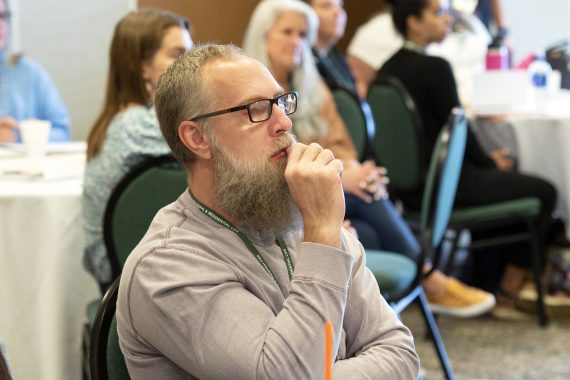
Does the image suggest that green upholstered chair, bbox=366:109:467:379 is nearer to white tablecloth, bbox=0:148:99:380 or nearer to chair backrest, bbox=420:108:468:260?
chair backrest, bbox=420:108:468:260

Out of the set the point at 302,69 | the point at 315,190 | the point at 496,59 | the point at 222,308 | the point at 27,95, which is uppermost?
the point at 315,190

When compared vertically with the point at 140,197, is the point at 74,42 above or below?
below

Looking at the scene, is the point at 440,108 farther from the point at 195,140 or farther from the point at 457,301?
the point at 195,140

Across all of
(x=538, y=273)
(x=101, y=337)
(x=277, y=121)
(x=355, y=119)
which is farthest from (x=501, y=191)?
(x=101, y=337)

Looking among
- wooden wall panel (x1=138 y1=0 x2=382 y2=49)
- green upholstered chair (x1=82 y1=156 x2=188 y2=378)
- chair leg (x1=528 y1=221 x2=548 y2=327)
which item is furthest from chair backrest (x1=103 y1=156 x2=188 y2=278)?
wooden wall panel (x1=138 y1=0 x2=382 y2=49)

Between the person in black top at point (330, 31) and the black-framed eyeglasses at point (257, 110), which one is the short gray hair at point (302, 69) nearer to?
the person in black top at point (330, 31)

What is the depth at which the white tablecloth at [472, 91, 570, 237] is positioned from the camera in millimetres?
3883

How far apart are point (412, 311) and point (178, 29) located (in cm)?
198

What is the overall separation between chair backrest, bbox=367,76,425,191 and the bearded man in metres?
2.02

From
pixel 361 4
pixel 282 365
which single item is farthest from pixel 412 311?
pixel 361 4

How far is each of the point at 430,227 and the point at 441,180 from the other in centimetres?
16

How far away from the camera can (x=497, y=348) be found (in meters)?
3.48

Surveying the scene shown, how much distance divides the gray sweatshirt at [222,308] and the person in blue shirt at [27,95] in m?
2.53

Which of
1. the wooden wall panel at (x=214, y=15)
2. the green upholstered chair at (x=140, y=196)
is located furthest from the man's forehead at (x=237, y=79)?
the wooden wall panel at (x=214, y=15)
